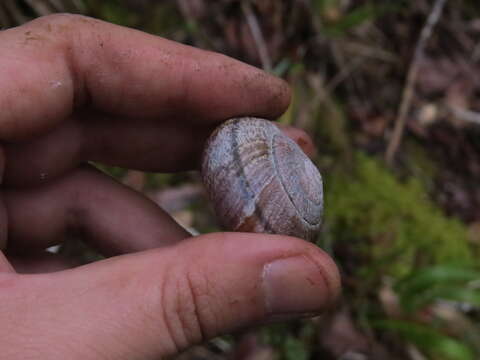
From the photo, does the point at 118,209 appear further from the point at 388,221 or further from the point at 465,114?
the point at 465,114

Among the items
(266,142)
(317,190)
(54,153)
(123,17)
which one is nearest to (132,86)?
(54,153)

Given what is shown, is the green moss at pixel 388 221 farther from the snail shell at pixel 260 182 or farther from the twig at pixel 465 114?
the snail shell at pixel 260 182

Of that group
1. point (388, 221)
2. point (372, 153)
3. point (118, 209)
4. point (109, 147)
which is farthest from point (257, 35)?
point (118, 209)

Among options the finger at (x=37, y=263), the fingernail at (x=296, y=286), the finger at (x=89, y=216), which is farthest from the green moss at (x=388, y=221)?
the fingernail at (x=296, y=286)

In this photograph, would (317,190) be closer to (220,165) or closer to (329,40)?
(220,165)

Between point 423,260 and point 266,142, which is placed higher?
point 266,142

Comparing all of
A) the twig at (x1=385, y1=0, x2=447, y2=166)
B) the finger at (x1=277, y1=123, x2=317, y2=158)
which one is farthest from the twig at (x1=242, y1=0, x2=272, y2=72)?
the finger at (x1=277, y1=123, x2=317, y2=158)

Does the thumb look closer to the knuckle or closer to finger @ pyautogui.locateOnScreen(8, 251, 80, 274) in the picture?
the knuckle
